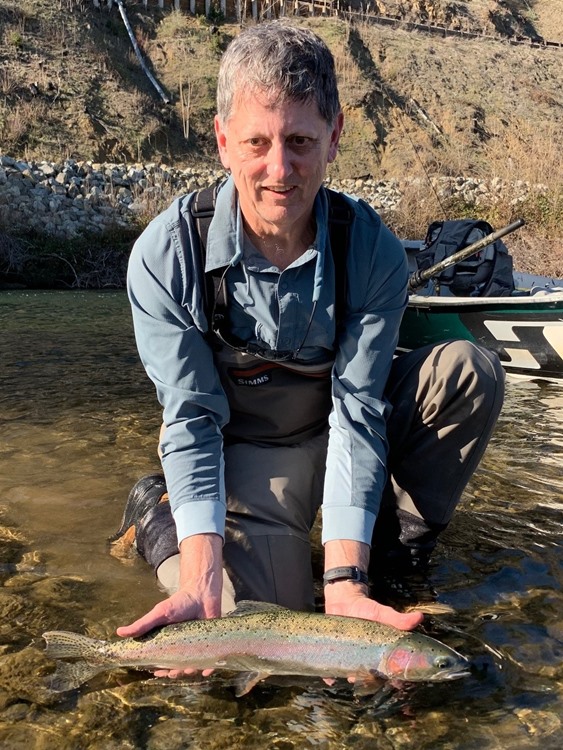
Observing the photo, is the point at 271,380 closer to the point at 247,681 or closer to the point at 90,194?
the point at 247,681

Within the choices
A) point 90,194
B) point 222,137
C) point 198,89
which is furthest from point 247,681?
point 198,89

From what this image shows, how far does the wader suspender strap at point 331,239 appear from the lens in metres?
2.85

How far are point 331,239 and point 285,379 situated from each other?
0.59 metres

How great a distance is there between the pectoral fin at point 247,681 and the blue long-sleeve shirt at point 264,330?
0.54 metres

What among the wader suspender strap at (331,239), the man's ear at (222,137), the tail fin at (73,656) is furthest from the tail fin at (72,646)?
the man's ear at (222,137)

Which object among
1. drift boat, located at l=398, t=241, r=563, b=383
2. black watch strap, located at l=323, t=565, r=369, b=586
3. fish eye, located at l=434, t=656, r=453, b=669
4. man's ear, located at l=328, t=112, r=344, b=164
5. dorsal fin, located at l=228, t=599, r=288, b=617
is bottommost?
drift boat, located at l=398, t=241, r=563, b=383

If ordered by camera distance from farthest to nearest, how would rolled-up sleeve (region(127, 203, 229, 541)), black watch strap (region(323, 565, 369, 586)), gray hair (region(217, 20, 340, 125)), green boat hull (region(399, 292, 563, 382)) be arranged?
green boat hull (region(399, 292, 563, 382)) → rolled-up sleeve (region(127, 203, 229, 541)) → black watch strap (region(323, 565, 369, 586)) → gray hair (region(217, 20, 340, 125))

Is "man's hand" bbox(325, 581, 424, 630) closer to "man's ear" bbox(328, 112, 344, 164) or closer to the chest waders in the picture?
the chest waders

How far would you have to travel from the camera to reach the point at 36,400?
675 centimetres

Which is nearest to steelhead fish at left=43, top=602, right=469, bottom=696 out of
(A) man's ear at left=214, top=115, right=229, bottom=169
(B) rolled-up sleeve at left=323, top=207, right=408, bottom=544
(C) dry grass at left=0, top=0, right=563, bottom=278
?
(B) rolled-up sleeve at left=323, top=207, right=408, bottom=544

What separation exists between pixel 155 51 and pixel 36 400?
3095cm

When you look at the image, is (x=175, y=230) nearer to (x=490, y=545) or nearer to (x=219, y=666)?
(x=219, y=666)

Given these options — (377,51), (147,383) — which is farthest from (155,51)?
(147,383)

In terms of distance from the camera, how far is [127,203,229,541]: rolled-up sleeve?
9.16ft
